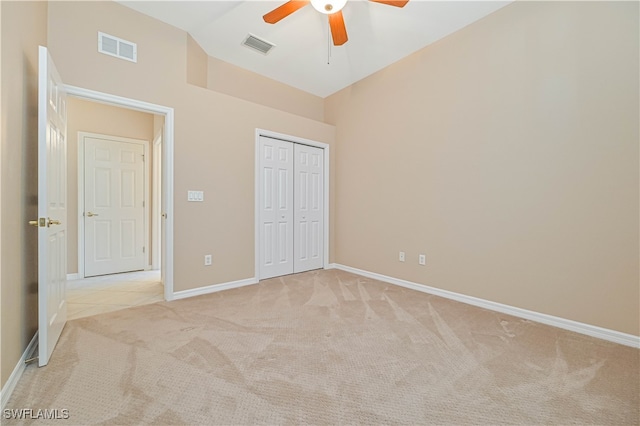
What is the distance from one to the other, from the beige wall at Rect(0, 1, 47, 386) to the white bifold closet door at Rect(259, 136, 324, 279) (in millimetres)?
2173

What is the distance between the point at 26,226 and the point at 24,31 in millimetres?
1260

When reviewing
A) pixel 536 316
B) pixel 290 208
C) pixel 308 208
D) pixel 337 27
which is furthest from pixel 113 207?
pixel 536 316

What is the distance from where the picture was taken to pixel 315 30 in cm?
321

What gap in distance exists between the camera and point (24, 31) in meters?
1.81

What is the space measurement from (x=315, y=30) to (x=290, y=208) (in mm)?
2240

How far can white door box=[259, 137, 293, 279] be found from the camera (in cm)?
381

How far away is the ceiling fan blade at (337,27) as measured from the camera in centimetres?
244

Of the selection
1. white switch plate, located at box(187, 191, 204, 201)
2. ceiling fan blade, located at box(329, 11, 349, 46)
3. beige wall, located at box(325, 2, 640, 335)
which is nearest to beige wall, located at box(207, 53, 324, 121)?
beige wall, located at box(325, 2, 640, 335)

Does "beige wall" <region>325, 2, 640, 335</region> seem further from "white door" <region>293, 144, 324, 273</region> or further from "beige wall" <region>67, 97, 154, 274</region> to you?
"beige wall" <region>67, 97, 154, 274</region>

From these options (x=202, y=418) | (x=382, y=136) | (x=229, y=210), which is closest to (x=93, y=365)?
(x=202, y=418)

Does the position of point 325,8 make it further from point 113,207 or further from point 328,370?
point 113,207

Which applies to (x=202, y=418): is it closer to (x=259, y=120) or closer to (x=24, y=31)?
(x=24, y=31)

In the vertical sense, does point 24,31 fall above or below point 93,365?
above

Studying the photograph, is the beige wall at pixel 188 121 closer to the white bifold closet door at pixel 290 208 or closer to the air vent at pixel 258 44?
the white bifold closet door at pixel 290 208
